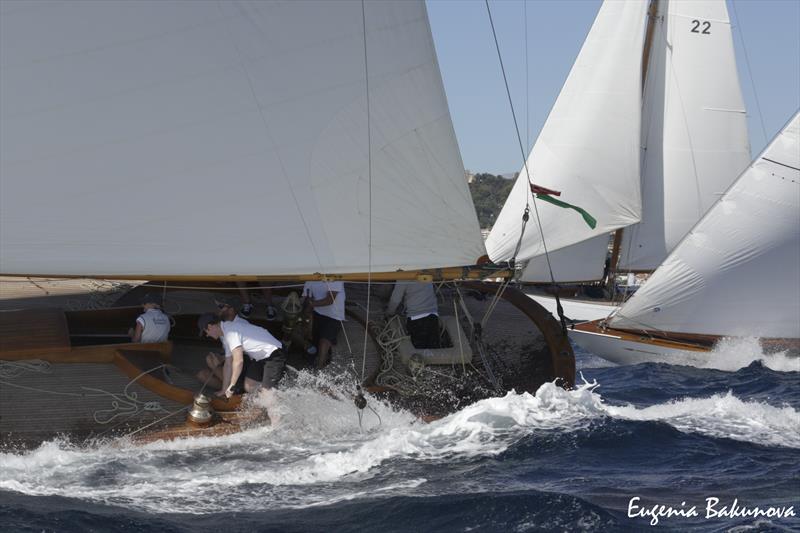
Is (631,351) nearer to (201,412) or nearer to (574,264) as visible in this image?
(574,264)

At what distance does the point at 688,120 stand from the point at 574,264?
4.33m

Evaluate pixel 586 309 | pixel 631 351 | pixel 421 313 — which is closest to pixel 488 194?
pixel 586 309

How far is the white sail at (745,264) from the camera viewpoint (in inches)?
685

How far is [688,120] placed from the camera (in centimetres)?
2611

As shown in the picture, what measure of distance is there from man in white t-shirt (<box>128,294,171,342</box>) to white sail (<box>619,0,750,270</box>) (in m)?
18.8

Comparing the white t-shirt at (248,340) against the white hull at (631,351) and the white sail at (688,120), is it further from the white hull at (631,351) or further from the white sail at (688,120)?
the white sail at (688,120)

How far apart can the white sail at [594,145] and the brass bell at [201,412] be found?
14793 mm

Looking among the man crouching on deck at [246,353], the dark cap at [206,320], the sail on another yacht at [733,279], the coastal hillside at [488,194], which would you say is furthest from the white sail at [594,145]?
the coastal hillside at [488,194]

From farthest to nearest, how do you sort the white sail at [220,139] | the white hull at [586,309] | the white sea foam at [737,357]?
the white hull at [586,309]
the white sea foam at [737,357]
the white sail at [220,139]

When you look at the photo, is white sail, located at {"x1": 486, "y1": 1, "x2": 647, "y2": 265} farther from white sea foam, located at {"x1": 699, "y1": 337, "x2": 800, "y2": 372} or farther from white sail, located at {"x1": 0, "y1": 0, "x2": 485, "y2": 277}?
white sail, located at {"x1": 0, "y1": 0, "x2": 485, "y2": 277}

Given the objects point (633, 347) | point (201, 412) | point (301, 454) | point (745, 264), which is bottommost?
point (633, 347)

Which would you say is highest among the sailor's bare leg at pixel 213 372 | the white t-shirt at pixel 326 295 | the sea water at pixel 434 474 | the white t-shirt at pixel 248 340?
the white t-shirt at pixel 326 295

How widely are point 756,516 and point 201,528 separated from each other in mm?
3937

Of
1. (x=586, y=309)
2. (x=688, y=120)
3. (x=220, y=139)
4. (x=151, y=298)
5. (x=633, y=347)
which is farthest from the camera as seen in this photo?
(x=586, y=309)
